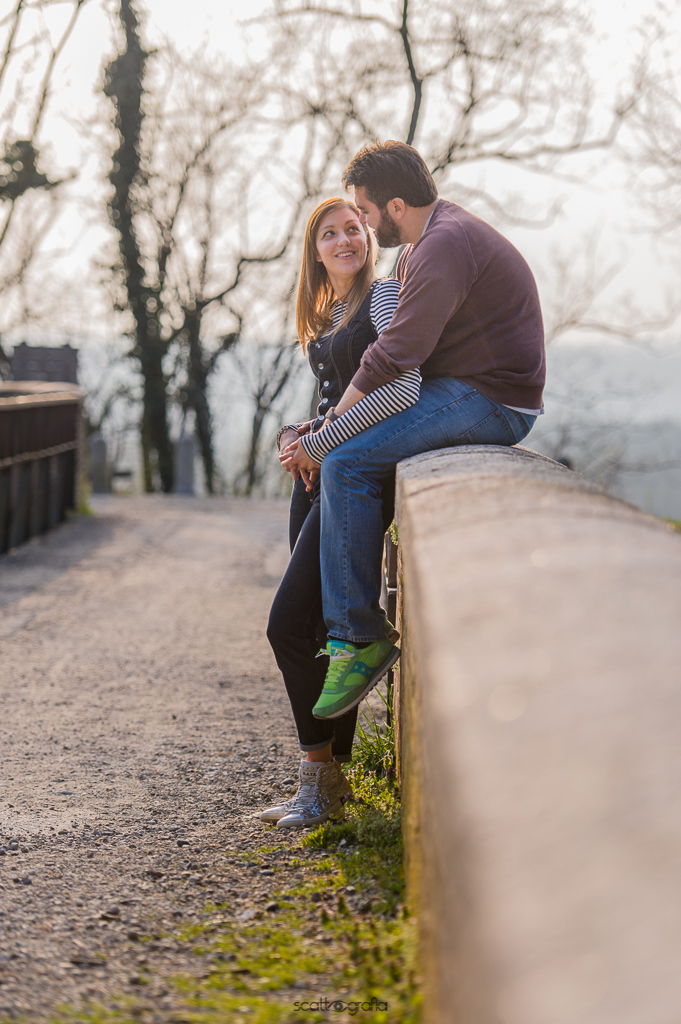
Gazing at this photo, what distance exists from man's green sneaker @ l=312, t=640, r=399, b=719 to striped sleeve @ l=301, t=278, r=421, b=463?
673 millimetres

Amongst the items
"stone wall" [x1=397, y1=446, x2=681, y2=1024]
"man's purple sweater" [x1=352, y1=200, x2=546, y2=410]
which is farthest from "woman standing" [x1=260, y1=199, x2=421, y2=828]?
"stone wall" [x1=397, y1=446, x2=681, y2=1024]

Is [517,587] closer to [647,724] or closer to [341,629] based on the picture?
[647,724]

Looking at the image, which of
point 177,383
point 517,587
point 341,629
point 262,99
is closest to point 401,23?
point 262,99

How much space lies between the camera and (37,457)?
34.9 feet

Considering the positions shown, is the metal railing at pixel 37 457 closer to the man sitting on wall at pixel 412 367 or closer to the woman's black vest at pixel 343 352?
the woman's black vest at pixel 343 352

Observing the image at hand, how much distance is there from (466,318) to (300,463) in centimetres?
77

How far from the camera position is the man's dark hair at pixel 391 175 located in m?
3.18

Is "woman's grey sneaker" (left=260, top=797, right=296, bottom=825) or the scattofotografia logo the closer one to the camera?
the scattofotografia logo

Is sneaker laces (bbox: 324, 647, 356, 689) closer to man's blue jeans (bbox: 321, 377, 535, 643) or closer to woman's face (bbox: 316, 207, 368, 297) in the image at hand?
man's blue jeans (bbox: 321, 377, 535, 643)

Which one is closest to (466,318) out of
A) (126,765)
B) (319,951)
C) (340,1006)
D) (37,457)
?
(319,951)

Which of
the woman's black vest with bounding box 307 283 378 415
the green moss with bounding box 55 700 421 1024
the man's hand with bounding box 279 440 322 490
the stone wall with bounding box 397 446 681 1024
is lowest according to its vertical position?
the green moss with bounding box 55 700 421 1024

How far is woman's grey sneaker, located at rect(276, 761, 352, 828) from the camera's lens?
10.2 ft

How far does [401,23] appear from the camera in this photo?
13.6 m

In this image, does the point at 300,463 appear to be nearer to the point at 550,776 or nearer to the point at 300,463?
the point at 300,463
